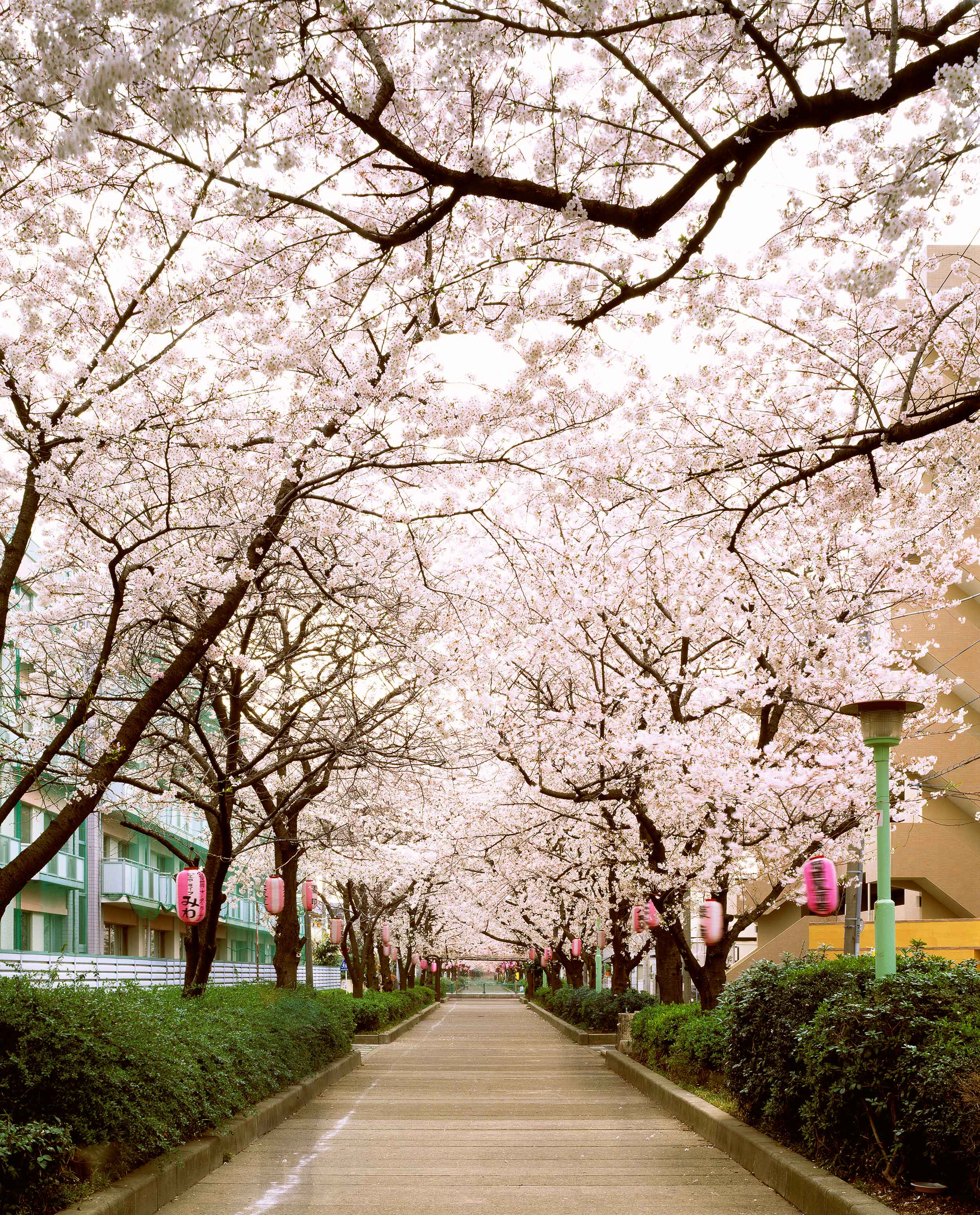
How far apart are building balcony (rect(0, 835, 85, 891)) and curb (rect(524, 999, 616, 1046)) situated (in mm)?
13054

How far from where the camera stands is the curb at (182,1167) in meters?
6.56

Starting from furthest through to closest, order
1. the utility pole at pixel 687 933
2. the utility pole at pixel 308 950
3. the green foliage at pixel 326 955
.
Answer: the green foliage at pixel 326 955
the utility pole at pixel 308 950
the utility pole at pixel 687 933

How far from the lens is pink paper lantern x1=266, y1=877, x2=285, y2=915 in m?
19.2

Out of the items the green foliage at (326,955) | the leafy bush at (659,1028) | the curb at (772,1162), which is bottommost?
the green foliage at (326,955)

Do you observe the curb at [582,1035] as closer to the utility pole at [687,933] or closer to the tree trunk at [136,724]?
the utility pole at [687,933]

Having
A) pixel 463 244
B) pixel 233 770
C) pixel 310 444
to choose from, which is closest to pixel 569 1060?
pixel 233 770

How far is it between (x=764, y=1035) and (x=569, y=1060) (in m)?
14.2

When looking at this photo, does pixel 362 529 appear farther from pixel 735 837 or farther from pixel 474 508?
pixel 735 837

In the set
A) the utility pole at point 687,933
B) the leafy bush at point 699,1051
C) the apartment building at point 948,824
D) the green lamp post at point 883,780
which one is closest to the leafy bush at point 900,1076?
the green lamp post at point 883,780

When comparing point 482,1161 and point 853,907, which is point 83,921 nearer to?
point 853,907

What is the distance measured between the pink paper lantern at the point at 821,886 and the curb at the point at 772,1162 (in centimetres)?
265

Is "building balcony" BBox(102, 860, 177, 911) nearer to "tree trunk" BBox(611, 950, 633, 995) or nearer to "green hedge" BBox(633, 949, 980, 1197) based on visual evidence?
"tree trunk" BBox(611, 950, 633, 995)

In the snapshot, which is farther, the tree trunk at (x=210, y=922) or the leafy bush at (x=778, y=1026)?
the tree trunk at (x=210, y=922)

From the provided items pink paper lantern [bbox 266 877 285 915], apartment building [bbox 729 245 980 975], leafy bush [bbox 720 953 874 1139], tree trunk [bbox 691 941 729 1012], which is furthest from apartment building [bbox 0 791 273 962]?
apartment building [bbox 729 245 980 975]
